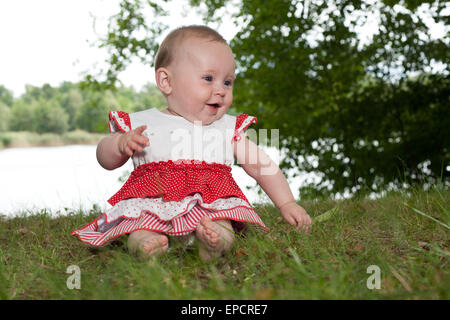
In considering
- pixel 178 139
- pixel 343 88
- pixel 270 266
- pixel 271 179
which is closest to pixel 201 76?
pixel 178 139

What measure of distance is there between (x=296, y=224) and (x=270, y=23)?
12.4 feet

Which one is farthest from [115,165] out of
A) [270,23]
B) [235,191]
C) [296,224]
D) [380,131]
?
[380,131]

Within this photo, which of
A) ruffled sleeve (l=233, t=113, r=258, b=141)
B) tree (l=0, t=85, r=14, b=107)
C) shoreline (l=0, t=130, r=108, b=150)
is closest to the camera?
ruffled sleeve (l=233, t=113, r=258, b=141)

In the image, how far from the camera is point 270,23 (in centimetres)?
565

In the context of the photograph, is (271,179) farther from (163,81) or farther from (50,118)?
(50,118)

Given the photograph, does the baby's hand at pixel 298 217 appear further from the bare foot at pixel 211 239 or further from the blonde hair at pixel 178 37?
the blonde hair at pixel 178 37

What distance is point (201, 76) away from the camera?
250 cm

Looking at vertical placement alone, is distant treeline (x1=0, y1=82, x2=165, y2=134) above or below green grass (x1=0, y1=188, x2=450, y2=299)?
above

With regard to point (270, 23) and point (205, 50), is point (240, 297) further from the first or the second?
point (270, 23)

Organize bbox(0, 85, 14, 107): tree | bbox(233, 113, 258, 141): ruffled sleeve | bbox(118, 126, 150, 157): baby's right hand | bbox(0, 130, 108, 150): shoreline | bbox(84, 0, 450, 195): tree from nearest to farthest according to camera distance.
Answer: bbox(118, 126, 150, 157): baby's right hand, bbox(233, 113, 258, 141): ruffled sleeve, bbox(84, 0, 450, 195): tree, bbox(0, 130, 108, 150): shoreline, bbox(0, 85, 14, 107): tree

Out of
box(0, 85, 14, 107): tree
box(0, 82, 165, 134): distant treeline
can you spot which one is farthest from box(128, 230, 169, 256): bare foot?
box(0, 85, 14, 107): tree

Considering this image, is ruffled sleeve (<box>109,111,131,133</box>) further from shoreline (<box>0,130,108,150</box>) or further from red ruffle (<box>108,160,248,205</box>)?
shoreline (<box>0,130,108,150</box>)

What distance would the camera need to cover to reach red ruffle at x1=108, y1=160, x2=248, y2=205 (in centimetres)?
245

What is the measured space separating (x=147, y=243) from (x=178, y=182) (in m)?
0.45
